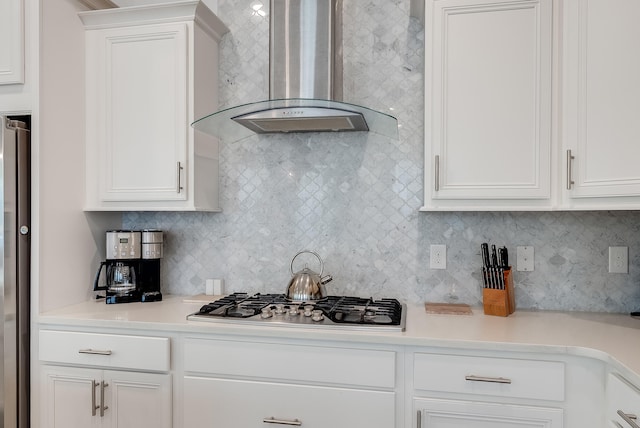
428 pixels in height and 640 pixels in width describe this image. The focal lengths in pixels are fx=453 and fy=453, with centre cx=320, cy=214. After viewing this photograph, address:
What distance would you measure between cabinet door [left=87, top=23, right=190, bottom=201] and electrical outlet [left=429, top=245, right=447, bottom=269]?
1.23 metres

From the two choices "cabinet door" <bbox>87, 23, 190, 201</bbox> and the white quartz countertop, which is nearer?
the white quartz countertop

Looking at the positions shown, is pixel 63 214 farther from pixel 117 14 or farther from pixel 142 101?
pixel 117 14

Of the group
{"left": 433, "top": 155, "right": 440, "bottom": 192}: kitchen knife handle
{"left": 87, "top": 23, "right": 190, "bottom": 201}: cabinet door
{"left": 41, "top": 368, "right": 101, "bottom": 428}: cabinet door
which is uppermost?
{"left": 87, "top": 23, "right": 190, "bottom": 201}: cabinet door

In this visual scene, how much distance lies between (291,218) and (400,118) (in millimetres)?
751

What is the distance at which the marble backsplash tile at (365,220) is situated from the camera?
6.92 ft

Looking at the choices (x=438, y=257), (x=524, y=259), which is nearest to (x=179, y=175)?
(x=438, y=257)

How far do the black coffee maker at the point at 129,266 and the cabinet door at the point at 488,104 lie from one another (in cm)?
139

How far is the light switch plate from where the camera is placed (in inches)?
84.0

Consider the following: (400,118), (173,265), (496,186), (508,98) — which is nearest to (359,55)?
(400,118)

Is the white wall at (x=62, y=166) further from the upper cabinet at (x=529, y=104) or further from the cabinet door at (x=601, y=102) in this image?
the cabinet door at (x=601, y=102)

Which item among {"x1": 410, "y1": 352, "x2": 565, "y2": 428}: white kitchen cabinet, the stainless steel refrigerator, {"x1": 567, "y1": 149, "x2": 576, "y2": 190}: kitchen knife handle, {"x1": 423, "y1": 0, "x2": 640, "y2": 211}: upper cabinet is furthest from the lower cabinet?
{"x1": 567, "y1": 149, "x2": 576, "y2": 190}: kitchen knife handle

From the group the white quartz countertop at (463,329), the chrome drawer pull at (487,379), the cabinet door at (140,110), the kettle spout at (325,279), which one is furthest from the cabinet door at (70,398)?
the chrome drawer pull at (487,379)

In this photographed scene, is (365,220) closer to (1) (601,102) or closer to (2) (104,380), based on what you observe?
(1) (601,102)

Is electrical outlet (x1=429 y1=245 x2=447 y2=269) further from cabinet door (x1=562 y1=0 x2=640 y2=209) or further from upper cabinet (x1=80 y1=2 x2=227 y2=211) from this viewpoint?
upper cabinet (x1=80 y1=2 x2=227 y2=211)
